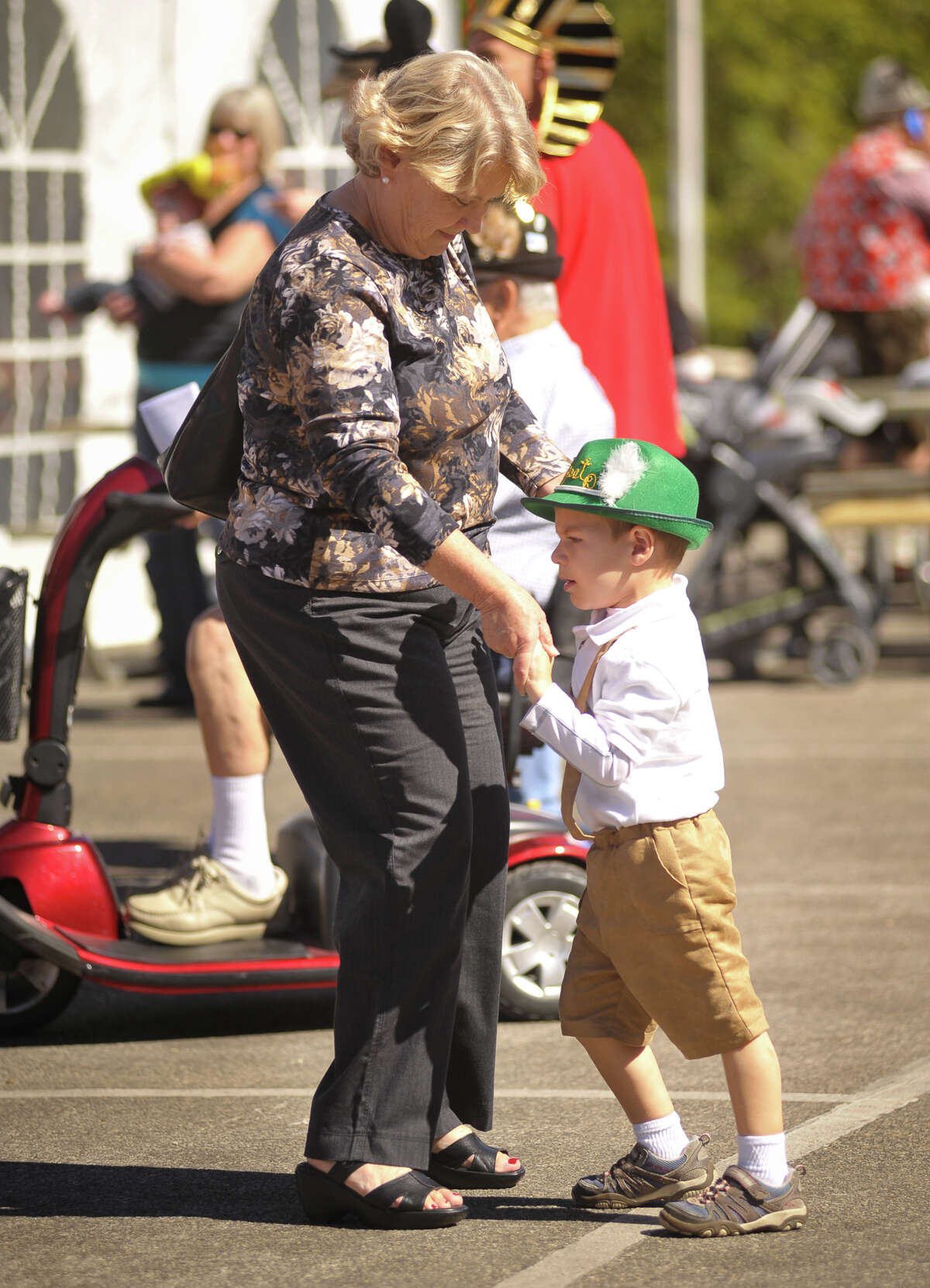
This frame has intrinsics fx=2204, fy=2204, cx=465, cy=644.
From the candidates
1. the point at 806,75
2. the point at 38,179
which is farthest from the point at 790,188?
the point at 38,179

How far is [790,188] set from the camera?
97.9ft

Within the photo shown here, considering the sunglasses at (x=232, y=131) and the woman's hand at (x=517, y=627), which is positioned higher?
the woman's hand at (x=517, y=627)

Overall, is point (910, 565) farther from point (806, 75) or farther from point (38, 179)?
point (806, 75)

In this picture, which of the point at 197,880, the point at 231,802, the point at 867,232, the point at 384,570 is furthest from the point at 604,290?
the point at 867,232

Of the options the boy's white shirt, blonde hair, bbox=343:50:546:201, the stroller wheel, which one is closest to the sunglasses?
the stroller wheel

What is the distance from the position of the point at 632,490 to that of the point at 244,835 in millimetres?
1874

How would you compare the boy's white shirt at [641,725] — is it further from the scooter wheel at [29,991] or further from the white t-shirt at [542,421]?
the scooter wheel at [29,991]

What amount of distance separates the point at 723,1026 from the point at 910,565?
10.2 meters

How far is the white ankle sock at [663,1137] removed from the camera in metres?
3.66

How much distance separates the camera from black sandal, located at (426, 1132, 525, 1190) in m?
3.85

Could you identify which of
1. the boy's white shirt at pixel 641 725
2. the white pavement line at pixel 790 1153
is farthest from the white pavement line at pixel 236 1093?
the boy's white shirt at pixel 641 725

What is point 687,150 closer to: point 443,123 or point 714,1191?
point 443,123

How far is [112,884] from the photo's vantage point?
16.4ft

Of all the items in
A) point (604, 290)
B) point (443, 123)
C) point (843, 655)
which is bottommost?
point (843, 655)
